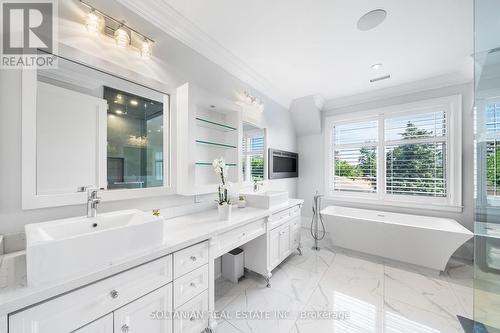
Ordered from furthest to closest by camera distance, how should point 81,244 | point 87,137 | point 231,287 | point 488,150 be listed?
point 231,287 < point 488,150 < point 87,137 < point 81,244

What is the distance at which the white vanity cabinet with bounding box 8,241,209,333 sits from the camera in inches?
30.7

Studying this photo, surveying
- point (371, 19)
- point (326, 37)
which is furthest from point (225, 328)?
point (371, 19)

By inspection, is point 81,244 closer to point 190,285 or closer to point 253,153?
point 190,285

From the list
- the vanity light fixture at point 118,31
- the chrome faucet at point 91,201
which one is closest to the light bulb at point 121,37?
the vanity light fixture at point 118,31

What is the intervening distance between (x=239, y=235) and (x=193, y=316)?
2.18 feet

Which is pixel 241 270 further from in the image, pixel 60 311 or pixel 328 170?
pixel 328 170

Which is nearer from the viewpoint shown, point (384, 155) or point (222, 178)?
point (222, 178)

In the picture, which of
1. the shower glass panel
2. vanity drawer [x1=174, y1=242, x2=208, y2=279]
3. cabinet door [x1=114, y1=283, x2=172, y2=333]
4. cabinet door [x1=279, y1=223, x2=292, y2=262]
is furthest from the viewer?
cabinet door [x1=279, y1=223, x2=292, y2=262]

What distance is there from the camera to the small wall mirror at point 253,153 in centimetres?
262

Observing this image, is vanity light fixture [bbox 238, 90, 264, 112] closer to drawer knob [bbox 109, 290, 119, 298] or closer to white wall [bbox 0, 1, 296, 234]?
white wall [bbox 0, 1, 296, 234]

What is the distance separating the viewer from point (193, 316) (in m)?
1.34

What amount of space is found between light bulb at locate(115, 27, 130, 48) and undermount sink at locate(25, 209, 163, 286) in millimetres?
1229

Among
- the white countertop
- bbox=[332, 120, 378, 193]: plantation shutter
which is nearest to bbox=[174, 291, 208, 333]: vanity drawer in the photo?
the white countertop

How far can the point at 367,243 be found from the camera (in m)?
2.77
